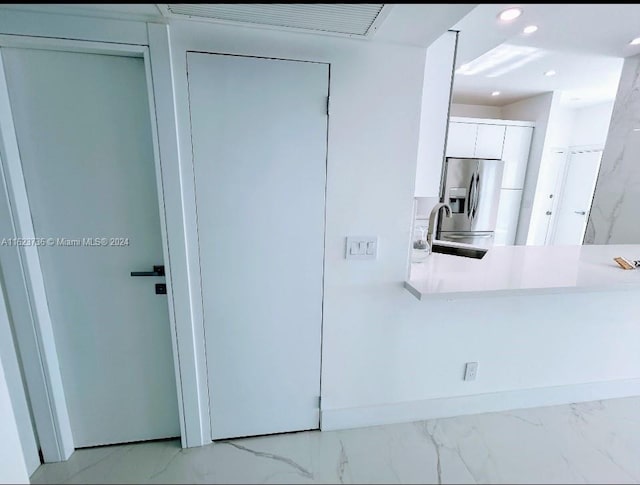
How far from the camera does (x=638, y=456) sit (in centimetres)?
168

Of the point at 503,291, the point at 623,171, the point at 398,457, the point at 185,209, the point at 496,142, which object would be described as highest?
the point at 496,142

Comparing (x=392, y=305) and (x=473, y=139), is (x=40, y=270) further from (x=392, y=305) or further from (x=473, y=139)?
(x=473, y=139)

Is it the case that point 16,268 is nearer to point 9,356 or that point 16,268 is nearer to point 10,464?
point 9,356

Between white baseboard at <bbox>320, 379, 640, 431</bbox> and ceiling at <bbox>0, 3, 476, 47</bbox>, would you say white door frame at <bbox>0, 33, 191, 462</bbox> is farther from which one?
white baseboard at <bbox>320, 379, 640, 431</bbox>

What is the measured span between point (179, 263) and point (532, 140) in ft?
15.7

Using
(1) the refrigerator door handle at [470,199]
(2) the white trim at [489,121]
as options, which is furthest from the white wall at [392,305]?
(2) the white trim at [489,121]

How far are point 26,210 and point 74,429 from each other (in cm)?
115

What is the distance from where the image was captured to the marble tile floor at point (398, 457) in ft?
5.00

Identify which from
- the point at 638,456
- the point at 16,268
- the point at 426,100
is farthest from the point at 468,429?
the point at 16,268

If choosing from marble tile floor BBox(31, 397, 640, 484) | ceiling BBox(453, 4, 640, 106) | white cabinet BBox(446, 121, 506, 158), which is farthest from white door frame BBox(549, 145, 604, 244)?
marble tile floor BBox(31, 397, 640, 484)

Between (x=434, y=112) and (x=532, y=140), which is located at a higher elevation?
(x=532, y=140)

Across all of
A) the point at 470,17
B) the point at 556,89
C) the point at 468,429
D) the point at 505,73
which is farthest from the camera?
the point at 556,89

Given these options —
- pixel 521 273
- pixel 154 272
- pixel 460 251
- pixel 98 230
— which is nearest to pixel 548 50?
pixel 460 251

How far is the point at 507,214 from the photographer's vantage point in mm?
4449
